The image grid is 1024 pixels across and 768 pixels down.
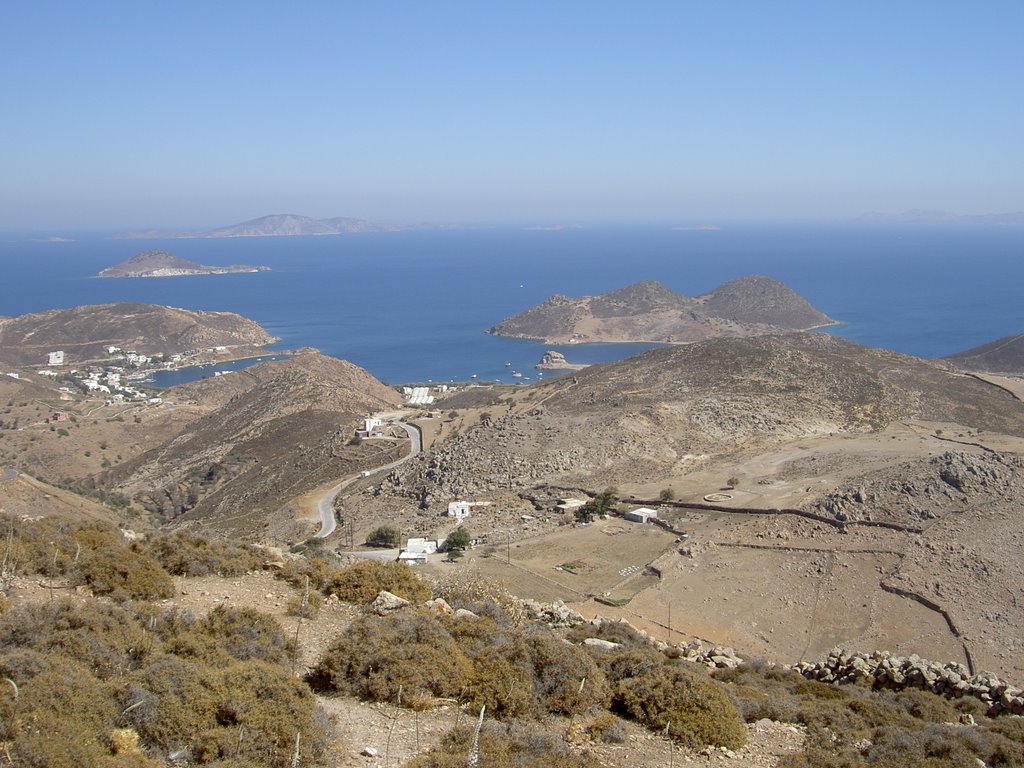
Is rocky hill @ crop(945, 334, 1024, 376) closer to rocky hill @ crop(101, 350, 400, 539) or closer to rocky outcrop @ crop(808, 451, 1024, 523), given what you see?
rocky outcrop @ crop(808, 451, 1024, 523)

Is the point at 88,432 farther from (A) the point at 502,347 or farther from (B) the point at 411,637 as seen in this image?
(A) the point at 502,347

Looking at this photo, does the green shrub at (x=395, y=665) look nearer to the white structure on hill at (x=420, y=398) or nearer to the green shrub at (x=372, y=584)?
the green shrub at (x=372, y=584)

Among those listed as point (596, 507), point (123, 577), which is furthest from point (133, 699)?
point (596, 507)

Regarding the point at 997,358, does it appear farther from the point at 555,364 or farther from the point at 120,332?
the point at 120,332

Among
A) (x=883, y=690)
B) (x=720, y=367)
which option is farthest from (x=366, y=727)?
(x=720, y=367)

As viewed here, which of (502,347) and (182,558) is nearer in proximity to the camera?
(182,558)

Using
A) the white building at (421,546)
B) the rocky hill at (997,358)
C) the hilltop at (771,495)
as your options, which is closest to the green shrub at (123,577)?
the hilltop at (771,495)
